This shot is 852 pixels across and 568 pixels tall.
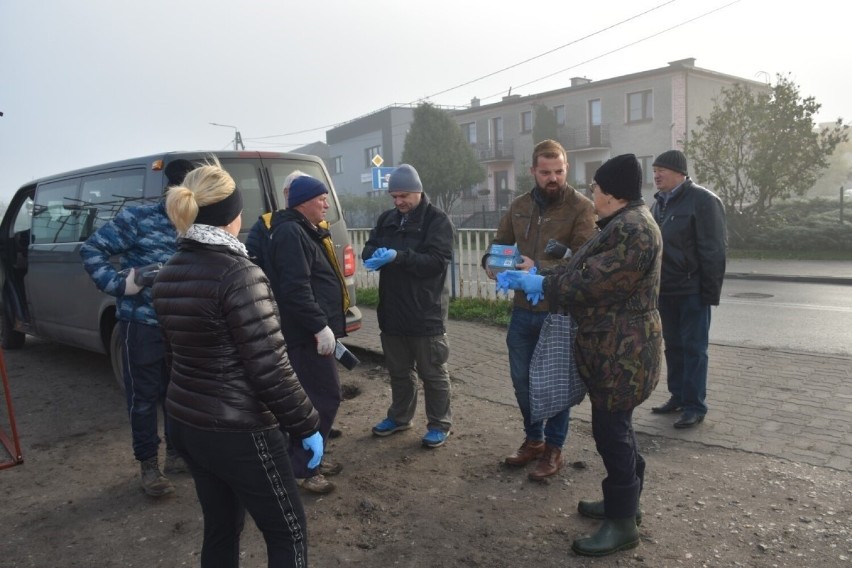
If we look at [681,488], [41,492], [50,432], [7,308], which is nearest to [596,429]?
[681,488]

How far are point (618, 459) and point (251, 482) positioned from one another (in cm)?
169

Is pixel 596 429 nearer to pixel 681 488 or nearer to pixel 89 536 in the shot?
pixel 681 488

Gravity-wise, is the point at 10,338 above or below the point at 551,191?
below

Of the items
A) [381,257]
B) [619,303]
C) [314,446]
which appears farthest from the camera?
[381,257]

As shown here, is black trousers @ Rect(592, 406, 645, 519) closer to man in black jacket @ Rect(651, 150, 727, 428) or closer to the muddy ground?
the muddy ground

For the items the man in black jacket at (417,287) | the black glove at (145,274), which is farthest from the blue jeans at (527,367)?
the black glove at (145,274)

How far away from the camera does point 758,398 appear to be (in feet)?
16.9

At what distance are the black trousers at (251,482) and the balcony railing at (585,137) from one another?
33040 mm

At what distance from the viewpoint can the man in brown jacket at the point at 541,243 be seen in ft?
12.5

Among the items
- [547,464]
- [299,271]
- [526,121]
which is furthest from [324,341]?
[526,121]

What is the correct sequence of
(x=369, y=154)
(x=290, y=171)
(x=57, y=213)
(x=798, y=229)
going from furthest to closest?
(x=369, y=154)
(x=798, y=229)
(x=57, y=213)
(x=290, y=171)

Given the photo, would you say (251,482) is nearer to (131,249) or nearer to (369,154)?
(131,249)

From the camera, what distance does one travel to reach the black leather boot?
118 inches

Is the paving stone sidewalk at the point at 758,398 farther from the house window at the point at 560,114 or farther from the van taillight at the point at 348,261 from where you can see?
the house window at the point at 560,114
